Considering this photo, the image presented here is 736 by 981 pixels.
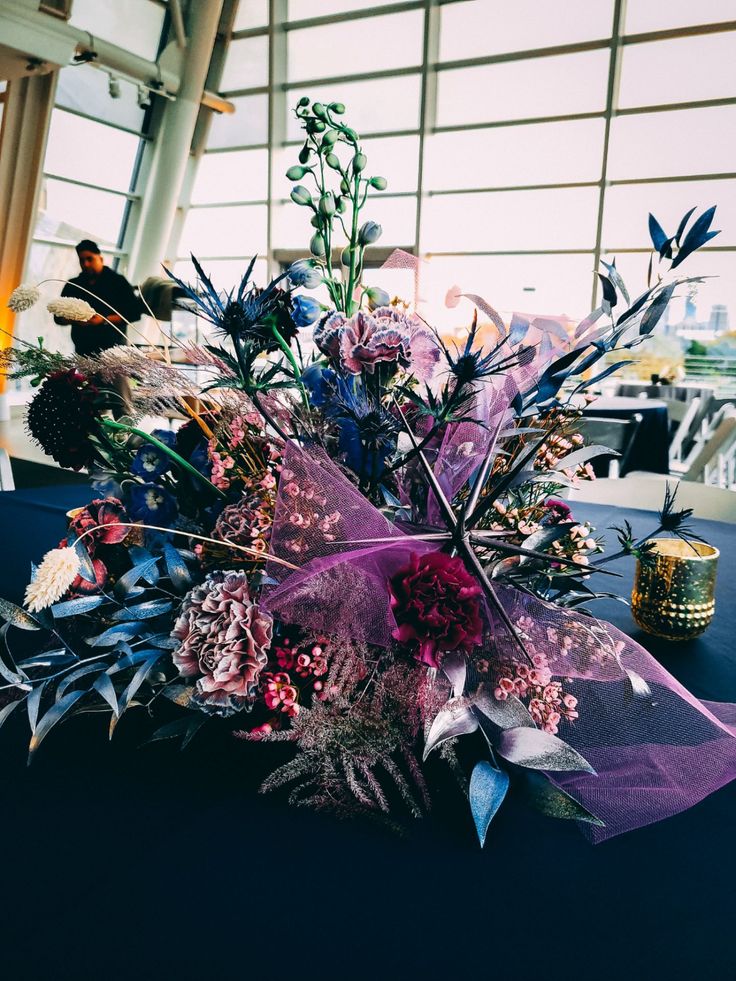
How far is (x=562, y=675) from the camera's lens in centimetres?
62

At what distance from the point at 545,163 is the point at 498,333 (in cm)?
887

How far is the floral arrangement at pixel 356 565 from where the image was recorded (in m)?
0.60

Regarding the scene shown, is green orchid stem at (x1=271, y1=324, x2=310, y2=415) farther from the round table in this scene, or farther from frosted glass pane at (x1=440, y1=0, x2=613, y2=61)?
frosted glass pane at (x1=440, y1=0, x2=613, y2=61)

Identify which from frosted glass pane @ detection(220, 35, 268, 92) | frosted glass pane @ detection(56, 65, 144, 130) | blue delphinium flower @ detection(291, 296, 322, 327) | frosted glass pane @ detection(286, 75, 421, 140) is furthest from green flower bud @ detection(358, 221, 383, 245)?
frosted glass pane @ detection(220, 35, 268, 92)

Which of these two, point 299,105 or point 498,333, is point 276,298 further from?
point 299,105

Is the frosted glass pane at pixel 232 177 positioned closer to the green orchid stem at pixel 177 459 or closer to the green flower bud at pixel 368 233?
the green flower bud at pixel 368 233

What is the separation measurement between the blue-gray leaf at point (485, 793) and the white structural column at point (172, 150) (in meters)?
10.4

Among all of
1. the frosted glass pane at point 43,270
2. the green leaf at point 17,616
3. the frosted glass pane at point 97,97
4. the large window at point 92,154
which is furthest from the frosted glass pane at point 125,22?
the green leaf at point 17,616

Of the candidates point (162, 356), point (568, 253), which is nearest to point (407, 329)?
point (162, 356)

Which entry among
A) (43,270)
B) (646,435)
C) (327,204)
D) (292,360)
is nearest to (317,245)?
(327,204)

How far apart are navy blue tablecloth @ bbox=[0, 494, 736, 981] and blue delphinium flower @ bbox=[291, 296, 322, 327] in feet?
1.37

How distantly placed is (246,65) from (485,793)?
38.1 ft

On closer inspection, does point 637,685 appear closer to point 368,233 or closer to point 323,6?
point 368,233

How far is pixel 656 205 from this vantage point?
819 centimetres
